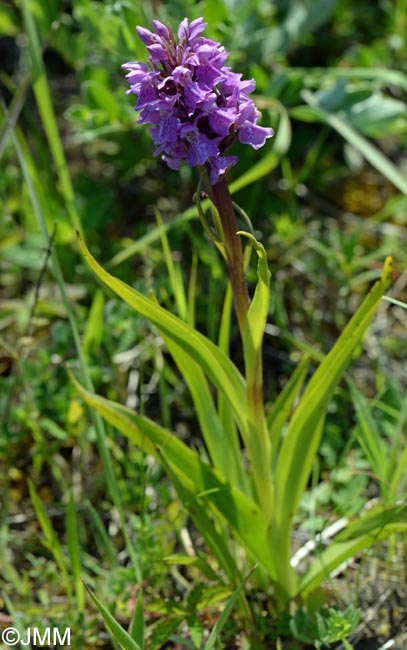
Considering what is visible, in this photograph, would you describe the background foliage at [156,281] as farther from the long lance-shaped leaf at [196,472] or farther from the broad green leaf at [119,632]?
the broad green leaf at [119,632]

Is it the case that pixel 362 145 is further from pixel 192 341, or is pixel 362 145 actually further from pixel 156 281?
pixel 192 341

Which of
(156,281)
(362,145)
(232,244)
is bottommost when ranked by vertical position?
(156,281)

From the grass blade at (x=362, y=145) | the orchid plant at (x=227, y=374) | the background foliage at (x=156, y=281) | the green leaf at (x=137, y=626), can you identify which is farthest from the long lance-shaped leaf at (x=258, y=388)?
the grass blade at (x=362, y=145)

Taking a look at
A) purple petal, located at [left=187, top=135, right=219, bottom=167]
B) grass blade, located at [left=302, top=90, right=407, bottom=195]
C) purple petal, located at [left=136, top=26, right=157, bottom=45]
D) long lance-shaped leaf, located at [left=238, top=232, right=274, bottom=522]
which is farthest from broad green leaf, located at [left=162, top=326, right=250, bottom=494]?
grass blade, located at [left=302, top=90, right=407, bottom=195]

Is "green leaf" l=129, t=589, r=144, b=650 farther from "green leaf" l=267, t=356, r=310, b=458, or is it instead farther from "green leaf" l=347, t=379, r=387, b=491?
"green leaf" l=347, t=379, r=387, b=491

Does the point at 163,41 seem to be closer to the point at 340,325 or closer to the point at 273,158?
the point at 273,158

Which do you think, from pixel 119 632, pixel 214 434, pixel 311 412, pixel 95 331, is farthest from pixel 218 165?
pixel 95 331

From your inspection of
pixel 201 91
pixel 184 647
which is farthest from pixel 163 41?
pixel 184 647
